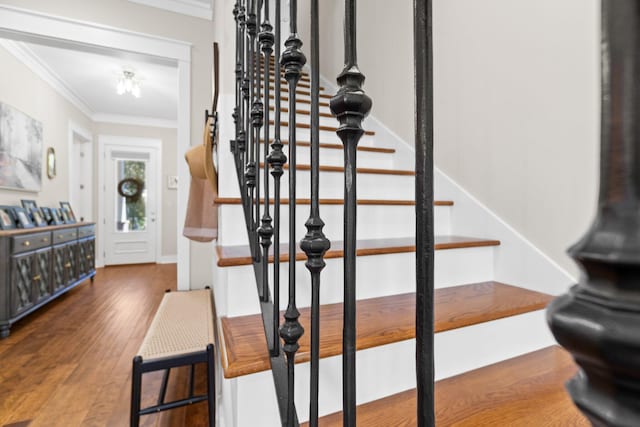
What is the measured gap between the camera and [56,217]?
162 inches

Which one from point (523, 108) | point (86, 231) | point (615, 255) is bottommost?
point (86, 231)

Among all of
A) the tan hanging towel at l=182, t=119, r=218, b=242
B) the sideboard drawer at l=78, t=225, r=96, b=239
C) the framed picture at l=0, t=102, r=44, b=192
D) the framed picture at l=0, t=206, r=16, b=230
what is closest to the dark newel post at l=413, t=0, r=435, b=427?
the tan hanging towel at l=182, t=119, r=218, b=242

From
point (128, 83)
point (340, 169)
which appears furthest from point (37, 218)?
point (340, 169)

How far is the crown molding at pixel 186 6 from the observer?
298 centimetres

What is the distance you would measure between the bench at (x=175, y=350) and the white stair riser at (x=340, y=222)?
53 centimetres

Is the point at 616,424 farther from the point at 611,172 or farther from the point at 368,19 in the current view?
the point at 368,19

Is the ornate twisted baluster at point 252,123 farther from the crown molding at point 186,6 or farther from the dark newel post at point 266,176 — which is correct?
the crown molding at point 186,6

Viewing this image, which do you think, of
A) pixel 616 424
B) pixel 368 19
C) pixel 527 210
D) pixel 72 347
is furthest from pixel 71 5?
pixel 616 424

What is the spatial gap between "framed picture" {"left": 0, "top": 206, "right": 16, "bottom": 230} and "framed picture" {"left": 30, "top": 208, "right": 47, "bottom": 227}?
355 millimetres

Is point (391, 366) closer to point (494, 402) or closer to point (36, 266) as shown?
point (494, 402)

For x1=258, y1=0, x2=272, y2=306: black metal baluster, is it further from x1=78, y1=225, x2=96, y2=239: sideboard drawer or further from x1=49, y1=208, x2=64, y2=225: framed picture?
x1=78, y1=225, x2=96, y2=239: sideboard drawer

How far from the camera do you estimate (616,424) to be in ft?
0.52

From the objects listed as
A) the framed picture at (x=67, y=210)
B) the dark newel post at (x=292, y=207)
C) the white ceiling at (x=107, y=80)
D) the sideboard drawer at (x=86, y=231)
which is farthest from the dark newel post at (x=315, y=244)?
the framed picture at (x=67, y=210)

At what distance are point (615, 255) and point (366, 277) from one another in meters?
1.00
